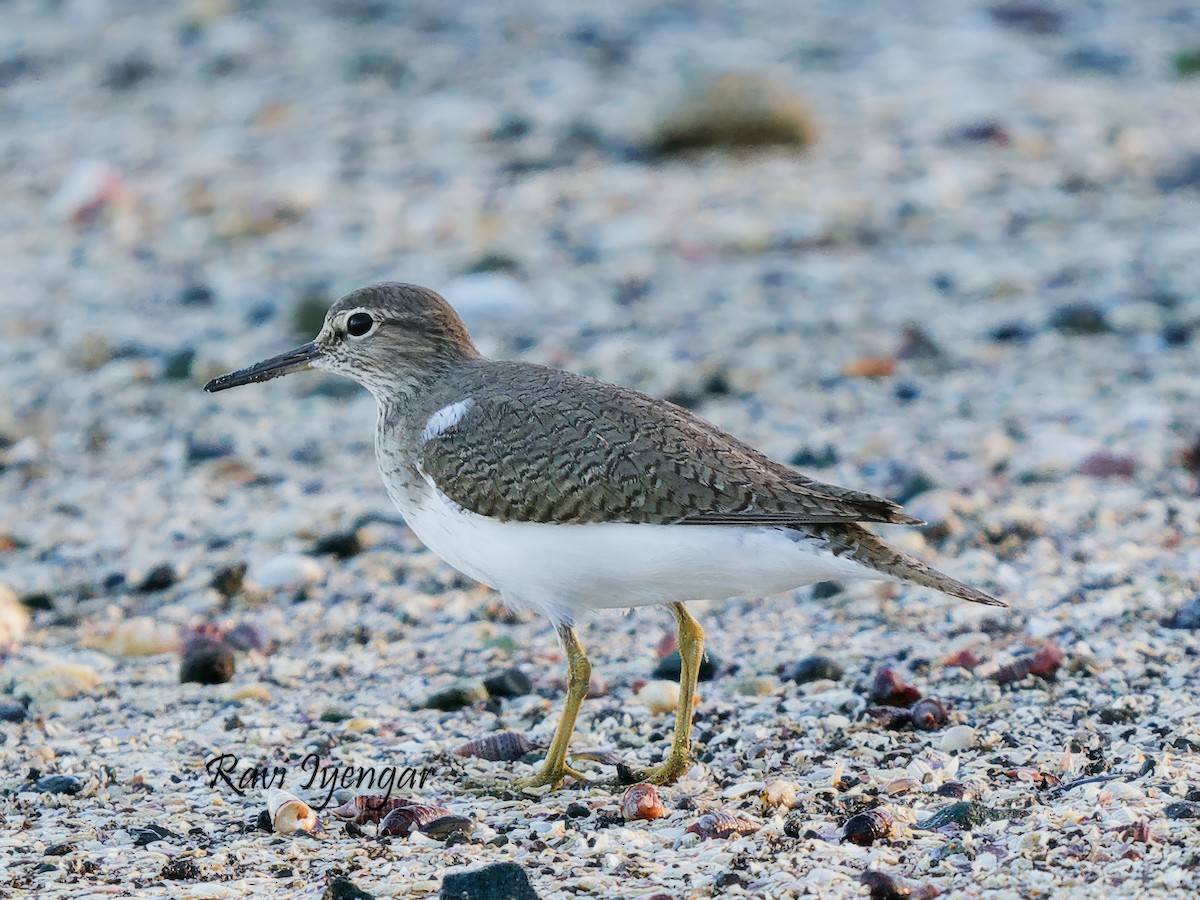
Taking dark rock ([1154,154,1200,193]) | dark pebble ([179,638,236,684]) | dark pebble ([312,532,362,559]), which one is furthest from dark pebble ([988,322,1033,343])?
dark pebble ([179,638,236,684])

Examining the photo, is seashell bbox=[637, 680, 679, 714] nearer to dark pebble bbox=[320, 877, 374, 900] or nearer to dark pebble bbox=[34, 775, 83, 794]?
dark pebble bbox=[320, 877, 374, 900]

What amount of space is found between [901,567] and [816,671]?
3.37 feet

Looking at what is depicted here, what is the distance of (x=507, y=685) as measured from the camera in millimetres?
6309

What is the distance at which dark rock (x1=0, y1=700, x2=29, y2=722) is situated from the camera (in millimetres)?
5977

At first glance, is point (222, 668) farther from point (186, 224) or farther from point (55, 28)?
point (55, 28)

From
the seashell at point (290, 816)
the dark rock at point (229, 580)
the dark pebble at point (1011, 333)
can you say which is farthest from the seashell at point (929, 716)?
the dark pebble at point (1011, 333)

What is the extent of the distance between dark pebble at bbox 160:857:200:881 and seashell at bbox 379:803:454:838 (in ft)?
1.93

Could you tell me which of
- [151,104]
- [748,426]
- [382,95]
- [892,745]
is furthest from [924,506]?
[151,104]

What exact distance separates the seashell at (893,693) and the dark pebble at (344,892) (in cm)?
220

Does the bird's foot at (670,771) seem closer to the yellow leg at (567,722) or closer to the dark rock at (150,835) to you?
the yellow leg at (567,722)

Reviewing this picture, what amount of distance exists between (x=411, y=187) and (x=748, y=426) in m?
4.48

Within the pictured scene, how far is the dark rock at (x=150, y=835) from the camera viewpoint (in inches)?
192

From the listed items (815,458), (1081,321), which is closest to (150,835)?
(815,458)

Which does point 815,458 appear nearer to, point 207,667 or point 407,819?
point 207,667
